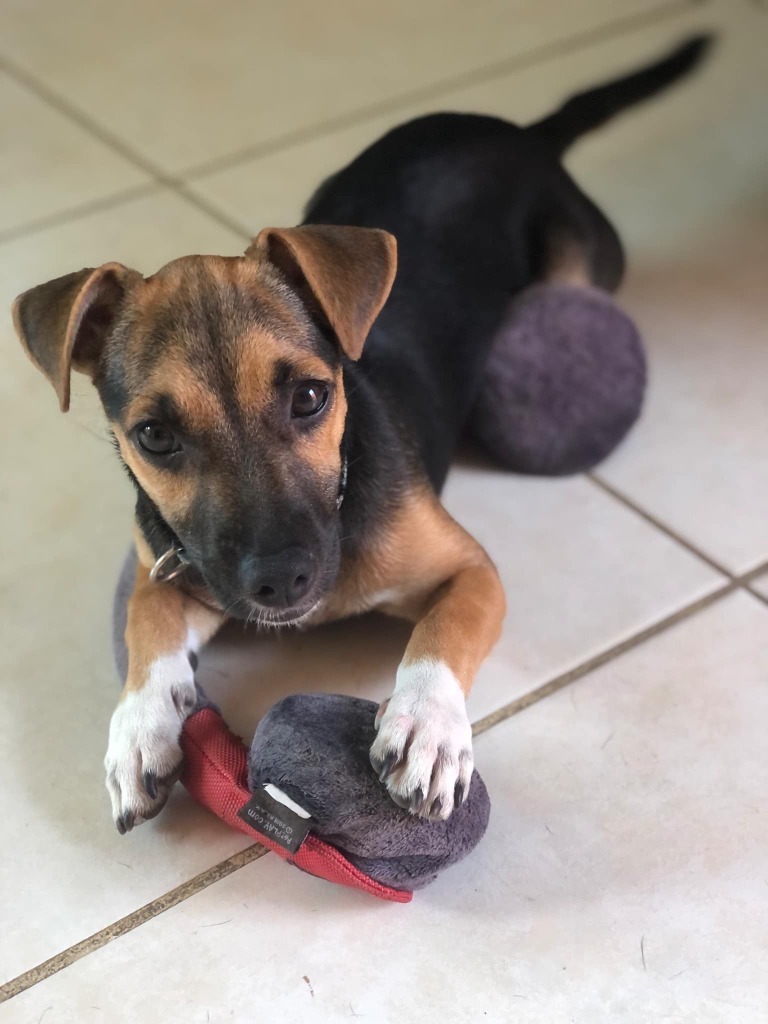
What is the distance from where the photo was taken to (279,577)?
1.98 metres

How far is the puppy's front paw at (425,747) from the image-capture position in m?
1.98

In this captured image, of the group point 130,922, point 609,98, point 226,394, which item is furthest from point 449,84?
point 130,922

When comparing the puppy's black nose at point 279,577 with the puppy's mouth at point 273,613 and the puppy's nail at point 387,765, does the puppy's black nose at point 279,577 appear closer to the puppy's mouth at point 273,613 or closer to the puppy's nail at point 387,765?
the puppy's mouth at point 273,613

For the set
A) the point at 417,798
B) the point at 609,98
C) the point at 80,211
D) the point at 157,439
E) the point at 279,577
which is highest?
the point at 157,439

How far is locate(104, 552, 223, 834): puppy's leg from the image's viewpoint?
2.12m

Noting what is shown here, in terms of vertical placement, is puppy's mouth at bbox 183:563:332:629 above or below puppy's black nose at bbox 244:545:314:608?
below

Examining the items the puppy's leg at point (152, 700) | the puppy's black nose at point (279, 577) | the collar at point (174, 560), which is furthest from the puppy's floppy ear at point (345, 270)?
the puppy's leg at point (152, 700)

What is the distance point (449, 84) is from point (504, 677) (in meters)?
3.21

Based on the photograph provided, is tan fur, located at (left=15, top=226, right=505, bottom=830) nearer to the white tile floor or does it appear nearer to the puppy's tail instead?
the white tile floor

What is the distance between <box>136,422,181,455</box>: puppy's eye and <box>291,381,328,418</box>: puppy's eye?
22 cm

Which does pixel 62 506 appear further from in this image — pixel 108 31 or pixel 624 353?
pixel 108 31

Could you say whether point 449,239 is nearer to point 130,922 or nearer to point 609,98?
point 609,98

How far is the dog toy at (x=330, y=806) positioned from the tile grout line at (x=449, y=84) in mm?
2846

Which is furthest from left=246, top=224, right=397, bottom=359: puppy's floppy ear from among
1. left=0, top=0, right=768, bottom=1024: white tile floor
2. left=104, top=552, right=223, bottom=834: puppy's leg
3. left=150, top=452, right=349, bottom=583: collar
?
left=0, top=0, right=768, bottom=1024: white tile floor
